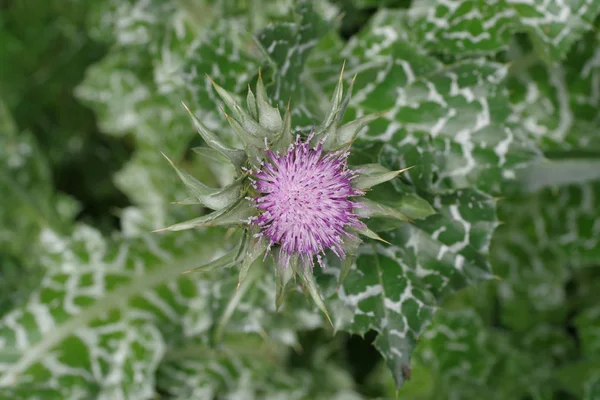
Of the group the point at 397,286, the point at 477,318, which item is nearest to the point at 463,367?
the point at 477,318

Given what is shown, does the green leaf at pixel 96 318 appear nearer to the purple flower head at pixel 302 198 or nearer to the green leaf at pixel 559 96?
the purple flower head at pixel 302 198

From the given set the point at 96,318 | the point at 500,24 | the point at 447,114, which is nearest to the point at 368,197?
the point at 447,114

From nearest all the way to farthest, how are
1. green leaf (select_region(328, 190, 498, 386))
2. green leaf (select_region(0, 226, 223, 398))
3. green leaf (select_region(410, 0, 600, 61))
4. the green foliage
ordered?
green leaf (select_region(328, 190, 498, 386)), the green foliage, green leaf (select_region(410, 0, 600, 61)), green leaf (select_region(0, 226, 223, 398))

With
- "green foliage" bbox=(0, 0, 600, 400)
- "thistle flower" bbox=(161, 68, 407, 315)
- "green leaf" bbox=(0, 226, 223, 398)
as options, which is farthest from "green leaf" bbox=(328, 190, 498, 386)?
"green leaf" bbox=(0, 226, 223, 398)

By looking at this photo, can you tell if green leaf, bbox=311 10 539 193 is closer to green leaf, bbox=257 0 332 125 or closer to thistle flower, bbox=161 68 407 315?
green leaf, bbox=257 0 332 125

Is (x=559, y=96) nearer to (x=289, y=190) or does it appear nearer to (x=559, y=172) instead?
(x=559, y=172)

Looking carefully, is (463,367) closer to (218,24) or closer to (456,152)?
(456,152)

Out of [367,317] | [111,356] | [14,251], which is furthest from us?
[14,251]
